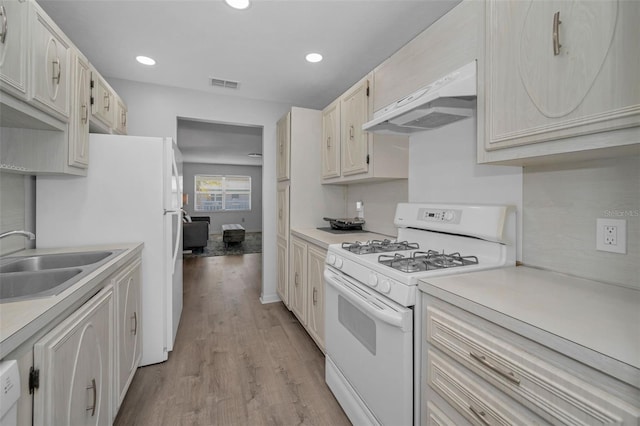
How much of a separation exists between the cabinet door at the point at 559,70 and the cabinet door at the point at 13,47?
199 centimetres

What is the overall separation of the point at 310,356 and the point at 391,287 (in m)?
1.41

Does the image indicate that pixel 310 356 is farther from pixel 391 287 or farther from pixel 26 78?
pixel 26 78

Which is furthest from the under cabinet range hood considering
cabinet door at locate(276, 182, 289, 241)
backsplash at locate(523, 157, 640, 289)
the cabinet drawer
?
cabinet door at locate(276, 182, 289, 241)

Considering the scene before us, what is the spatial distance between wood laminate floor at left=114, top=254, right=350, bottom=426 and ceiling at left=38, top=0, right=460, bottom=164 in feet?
8.28

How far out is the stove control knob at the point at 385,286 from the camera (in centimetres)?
122

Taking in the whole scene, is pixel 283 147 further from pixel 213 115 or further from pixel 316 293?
pixel 316 293

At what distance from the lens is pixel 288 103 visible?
366 cm

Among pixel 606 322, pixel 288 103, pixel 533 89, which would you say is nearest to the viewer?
pixel 606 322

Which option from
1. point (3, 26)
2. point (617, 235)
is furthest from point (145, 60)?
point (617, 235)

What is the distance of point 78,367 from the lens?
1.09 meters

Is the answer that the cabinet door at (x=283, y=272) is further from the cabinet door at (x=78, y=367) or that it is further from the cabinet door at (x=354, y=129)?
the cabinet door at (x=78, y=367)

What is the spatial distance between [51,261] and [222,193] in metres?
8.56

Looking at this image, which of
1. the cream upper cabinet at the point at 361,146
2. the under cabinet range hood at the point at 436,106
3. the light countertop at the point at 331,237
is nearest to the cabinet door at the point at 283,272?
the light countertop at the point at 331,237

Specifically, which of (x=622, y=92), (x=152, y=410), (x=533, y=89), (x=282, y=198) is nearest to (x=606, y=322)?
(x=622, y=92)
